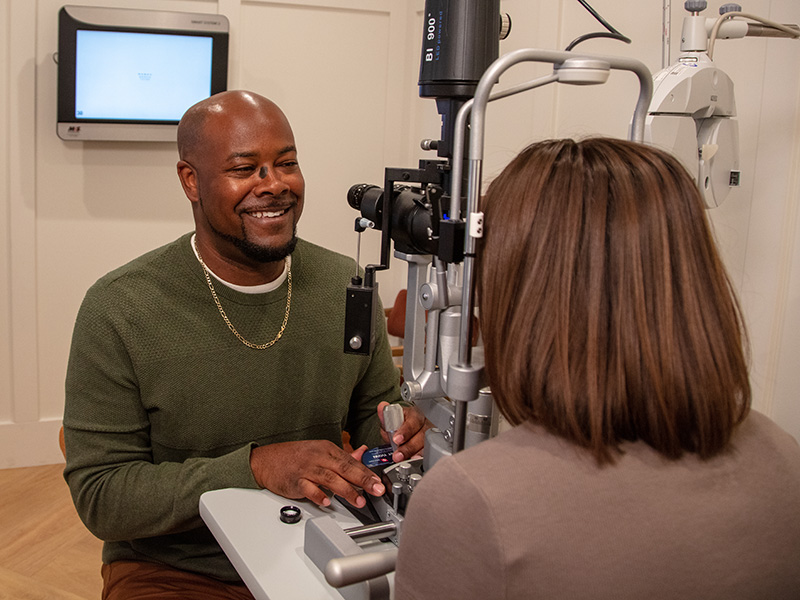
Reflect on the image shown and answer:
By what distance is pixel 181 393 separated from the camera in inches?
59.4

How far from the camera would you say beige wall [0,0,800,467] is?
8.44ft

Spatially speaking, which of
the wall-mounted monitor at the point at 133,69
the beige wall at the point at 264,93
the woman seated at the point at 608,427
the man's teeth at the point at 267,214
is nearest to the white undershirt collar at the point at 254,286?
the man's teeth at the point at 267,214

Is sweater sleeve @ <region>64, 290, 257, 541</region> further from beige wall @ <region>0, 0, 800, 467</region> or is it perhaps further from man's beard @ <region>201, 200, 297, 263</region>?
beige wall @ <region>0, 0, 800, 467</region>

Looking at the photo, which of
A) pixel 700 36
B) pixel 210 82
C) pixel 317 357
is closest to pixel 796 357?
pixel 700 36

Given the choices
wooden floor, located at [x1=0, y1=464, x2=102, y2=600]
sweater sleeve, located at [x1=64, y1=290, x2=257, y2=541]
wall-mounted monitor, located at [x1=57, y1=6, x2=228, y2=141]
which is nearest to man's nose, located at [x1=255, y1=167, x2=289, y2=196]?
sweater sleeve, located at [x1=64, y1=290, x2=257, y2=541]

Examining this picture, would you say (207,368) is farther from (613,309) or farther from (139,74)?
(139,74)

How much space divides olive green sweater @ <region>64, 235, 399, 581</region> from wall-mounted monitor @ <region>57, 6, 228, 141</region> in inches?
62.6

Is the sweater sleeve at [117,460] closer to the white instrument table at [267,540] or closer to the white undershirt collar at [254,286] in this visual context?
the white instrument table at [267,540]

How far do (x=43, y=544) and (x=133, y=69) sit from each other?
5.59ft

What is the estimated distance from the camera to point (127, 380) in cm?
147

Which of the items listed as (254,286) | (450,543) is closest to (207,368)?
(254,286)

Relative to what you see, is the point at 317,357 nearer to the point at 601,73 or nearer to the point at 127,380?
the point at 127,380

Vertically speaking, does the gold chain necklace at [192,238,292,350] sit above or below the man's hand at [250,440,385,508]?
above

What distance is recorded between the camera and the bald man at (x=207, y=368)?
1383 millimetres
